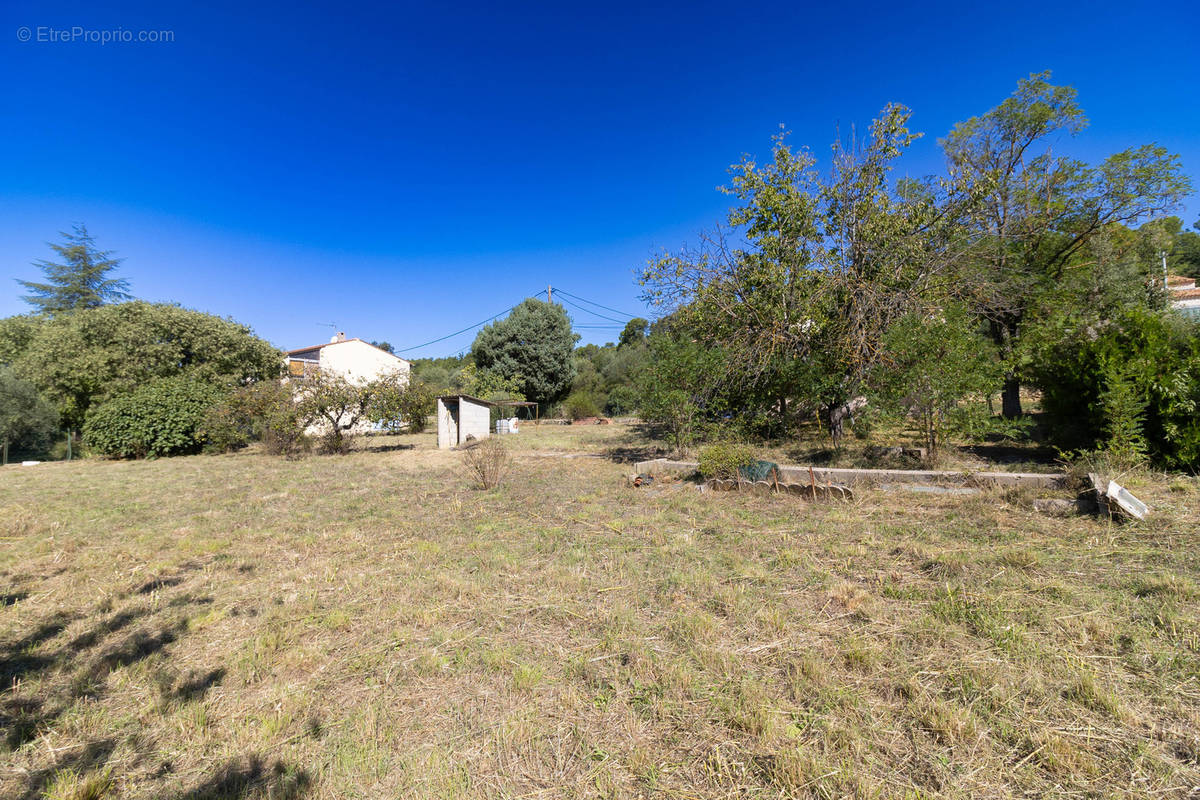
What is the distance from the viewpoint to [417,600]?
3592 mm

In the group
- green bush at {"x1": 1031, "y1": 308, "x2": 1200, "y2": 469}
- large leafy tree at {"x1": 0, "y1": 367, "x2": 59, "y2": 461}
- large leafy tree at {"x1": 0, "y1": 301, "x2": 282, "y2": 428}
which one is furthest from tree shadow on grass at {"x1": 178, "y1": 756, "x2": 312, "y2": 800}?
large leafy tree at {"x1": 0, "y1": 367, "x2": 59, "y2": 461}

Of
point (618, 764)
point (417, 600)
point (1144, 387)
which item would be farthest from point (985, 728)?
point (1144, 387)

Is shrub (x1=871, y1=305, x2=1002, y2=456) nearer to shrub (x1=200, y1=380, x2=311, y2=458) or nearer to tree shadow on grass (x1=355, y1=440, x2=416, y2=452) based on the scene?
tree shadow on grass (x1=355, y1=440, x2=416, y2=452)

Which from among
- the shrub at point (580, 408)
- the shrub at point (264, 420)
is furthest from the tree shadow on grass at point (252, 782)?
the shrub at point (580, 408)

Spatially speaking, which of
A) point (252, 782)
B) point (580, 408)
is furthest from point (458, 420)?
point (252, 782)

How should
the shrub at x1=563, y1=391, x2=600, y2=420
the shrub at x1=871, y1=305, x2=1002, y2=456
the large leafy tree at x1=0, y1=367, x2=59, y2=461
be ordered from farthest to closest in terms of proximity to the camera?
the shrub at x1=563, y1=391, x2=600, y2=420 → the large leafy tree at x1=0, y1=367, x2=59, y2=461 → the shrub at x1=871, y1=305, x2=1002, y2=456

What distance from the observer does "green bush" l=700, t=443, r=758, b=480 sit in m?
6.95

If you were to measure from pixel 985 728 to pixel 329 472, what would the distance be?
12.1m

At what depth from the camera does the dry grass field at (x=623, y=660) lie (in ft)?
6.18

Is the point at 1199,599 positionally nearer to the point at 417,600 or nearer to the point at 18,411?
the point at 417,600

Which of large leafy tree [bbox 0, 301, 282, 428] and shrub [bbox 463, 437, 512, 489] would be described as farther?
large leafy tree [bbox 0, 301, 282, 428]

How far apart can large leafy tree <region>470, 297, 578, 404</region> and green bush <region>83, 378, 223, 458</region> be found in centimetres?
1559

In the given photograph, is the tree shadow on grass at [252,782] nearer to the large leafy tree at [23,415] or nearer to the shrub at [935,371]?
the shrub at [935,371]

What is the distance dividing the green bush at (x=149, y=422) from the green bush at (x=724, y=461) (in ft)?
53.1
